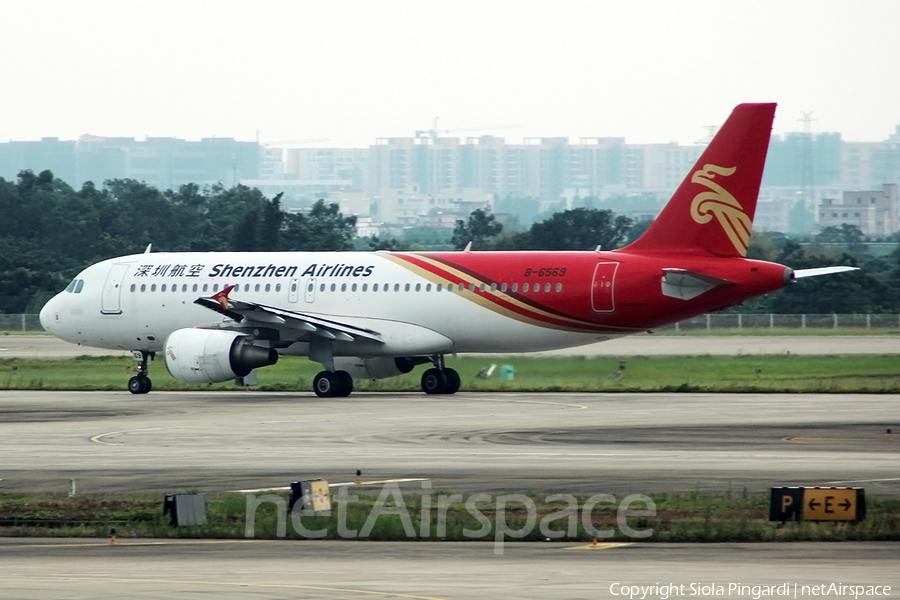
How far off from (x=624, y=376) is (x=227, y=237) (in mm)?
66981

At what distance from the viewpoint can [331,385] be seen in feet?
132

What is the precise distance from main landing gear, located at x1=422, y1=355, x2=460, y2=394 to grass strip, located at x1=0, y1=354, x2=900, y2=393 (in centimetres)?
129

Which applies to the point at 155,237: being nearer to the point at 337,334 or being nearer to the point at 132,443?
the point at 337,334

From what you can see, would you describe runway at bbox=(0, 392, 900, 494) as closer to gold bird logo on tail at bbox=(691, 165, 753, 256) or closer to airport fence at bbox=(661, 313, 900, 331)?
gold bird logo on tail at bbox=(691, 165, 753, 256)

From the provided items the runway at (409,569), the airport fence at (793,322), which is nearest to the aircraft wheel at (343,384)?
the runway at (409,569)

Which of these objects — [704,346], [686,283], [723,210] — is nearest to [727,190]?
[723,210]

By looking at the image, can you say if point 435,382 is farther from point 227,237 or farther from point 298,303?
point 227,237

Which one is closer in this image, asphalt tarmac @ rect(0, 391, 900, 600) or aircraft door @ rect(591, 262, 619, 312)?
asphalt tarmac @ rect(0, 391, 900, 600)

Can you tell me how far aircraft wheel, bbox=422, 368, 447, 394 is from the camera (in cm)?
4084

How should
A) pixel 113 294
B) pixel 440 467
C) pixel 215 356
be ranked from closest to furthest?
1. pixel 440 467
2. pixel 215 356
3. pixel 113 294

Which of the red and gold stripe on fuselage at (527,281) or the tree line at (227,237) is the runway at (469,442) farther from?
the tree line at (227,237)

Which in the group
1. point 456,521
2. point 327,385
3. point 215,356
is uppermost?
point 215,356

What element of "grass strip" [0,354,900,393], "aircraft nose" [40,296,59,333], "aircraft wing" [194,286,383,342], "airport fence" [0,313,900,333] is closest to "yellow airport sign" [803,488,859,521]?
"grass strip" [0,354,900,393]

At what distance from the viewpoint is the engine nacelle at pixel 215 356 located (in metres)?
39.0
